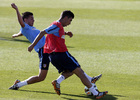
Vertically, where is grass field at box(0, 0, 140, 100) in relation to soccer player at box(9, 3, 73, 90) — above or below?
below

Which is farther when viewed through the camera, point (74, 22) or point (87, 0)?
point (87, 0)

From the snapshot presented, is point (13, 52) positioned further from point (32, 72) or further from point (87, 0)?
point (87, 0)

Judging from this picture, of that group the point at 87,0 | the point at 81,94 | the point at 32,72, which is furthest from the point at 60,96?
the point at 87,0

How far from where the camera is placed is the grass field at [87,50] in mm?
9008

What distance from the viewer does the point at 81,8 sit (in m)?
24.7

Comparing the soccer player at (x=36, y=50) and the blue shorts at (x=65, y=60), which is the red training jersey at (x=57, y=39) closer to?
the blue shorts at (x=65, y=60)

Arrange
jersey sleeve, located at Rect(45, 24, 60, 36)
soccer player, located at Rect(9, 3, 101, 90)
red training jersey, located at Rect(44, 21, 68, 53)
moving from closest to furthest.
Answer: jersey sleeve, located at Rect(45, 24, 60, 36)
red training jersey, located at Rect(44, 21, 68, 53)
soccer player, located at Rect(9, 3, 101, 90)

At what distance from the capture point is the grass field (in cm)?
901

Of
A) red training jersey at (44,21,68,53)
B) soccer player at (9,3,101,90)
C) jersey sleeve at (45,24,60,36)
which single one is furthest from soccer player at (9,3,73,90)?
jersey sleeve at (45,24,60,36)

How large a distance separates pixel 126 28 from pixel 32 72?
28.8 feet

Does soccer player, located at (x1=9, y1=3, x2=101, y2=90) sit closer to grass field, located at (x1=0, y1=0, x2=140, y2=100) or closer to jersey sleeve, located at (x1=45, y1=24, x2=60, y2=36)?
grass field, located at (x1=0, y1=0, x2=140, y2=100)

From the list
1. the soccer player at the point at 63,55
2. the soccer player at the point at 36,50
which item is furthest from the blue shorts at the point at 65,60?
the soccer player at the point at 36,50

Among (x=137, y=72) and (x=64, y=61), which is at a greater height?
(x=64, y=61)

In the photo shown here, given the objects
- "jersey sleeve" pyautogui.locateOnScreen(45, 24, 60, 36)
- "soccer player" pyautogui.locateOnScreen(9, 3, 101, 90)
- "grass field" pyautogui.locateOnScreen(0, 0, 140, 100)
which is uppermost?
"jersey sleeve" pyautogui.locateOnScreen(45, 24, 60, 36)
